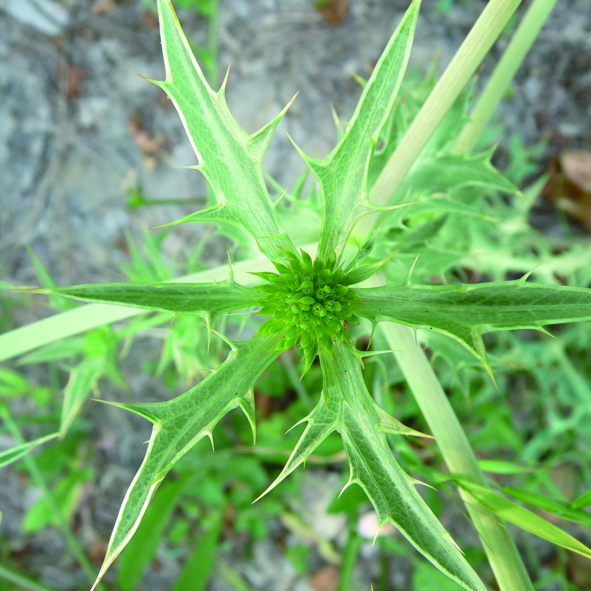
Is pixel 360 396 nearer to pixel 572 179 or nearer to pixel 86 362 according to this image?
pixel 86 362

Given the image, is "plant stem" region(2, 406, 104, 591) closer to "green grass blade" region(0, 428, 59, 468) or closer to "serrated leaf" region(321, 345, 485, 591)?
"green grass blade" region(0, 428, 59, 468)

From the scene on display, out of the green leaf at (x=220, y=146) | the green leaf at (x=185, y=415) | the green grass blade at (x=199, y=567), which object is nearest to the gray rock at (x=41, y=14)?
the green leaf at (x=220, y=146)

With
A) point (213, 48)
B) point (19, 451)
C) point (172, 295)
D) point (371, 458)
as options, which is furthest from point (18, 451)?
point (213, 48)

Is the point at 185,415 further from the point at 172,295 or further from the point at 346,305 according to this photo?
the point at 346,305

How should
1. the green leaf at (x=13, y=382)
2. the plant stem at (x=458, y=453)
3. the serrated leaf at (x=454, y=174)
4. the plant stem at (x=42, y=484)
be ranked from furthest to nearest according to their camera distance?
the green leaf at (x=13, y=382) → the plant stem at (x=42, y=484) → the serrated leaf at (x=454, y=174) → the plant stem at (x=458, y=453)

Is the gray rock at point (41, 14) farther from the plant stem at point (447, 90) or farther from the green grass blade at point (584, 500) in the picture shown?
the green grass blade at point (584, 500)

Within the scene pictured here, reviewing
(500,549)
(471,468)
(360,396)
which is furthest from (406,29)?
(500,549)
